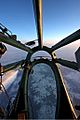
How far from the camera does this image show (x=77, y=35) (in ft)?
31.3

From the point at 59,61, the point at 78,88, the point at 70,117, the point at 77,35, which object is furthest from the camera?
the point at 78,88

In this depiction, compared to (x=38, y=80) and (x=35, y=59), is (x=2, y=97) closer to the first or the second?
(x=38, y=80)

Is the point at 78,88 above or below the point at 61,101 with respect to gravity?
above

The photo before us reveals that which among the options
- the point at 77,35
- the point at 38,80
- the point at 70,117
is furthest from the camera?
the point at 38,80

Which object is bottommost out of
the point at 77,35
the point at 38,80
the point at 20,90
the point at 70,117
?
the point at 70,117

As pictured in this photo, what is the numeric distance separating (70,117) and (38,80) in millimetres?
64893

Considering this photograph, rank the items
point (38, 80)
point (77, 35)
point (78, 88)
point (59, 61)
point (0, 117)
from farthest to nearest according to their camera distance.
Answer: point (78, 88)
point (38, 80)
point (59, 61)
point (0, 117)
point (77, 35)

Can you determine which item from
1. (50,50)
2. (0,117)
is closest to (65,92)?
(50,50)

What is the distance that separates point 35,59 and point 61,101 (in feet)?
17.6

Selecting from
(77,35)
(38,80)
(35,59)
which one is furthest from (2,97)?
(77,35)

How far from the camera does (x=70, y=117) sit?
59.8 ft

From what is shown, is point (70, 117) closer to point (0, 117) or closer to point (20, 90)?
point (20, 90)

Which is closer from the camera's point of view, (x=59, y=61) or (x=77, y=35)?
(x=77, y=35)

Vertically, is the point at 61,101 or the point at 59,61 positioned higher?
the point at 59,61
